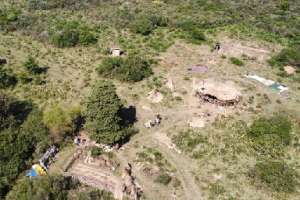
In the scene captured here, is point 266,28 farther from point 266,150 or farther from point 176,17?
point 266,150

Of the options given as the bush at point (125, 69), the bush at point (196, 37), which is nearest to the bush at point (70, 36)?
the bush at point (125, 69)

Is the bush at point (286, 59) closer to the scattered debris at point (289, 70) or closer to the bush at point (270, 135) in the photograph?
the scattered debris at point (289, 70)

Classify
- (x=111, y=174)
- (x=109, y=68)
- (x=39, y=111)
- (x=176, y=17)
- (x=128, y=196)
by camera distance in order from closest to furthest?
(x=128, y=196), (x=111, y=174), (x=39, y=111), (x=109, y=68), (x=176, y=17)

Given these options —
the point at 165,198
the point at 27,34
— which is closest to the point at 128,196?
the point at 165,198

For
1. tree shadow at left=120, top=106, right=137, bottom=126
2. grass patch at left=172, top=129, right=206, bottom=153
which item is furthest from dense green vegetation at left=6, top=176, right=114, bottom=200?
tree shadow at left=120, top=106, right=137, bottom=126

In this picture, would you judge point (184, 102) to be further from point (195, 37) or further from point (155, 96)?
point (195, 37)

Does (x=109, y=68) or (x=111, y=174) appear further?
(x=109, y=68)
